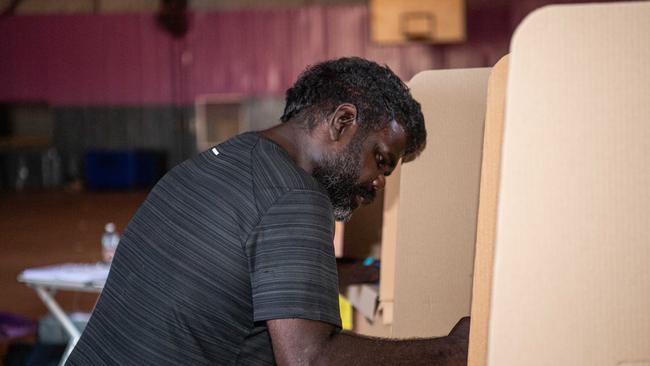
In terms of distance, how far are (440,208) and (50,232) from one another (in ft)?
21.4

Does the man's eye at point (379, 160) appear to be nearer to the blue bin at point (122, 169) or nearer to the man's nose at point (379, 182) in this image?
the man's nose at point (379, 182)

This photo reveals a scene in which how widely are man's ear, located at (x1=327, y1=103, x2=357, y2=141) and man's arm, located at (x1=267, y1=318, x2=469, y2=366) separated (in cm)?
29

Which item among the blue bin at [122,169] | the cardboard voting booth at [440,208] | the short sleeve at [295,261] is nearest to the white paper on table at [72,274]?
the cardboard voting booth at [440,208]

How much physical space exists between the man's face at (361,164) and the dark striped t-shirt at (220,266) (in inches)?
3.8

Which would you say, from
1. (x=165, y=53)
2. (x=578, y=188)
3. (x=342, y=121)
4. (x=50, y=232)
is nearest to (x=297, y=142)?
(x=342, y=121)

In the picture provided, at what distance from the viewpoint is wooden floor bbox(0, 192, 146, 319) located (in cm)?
449

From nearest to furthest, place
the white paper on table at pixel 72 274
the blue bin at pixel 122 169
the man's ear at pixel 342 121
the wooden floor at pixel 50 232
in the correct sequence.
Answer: the man's ear at pixel 342 121
the white paper on table at pixel 72 274
the wooden floor at pixel 50 232
the blue bin at pixel 122 169

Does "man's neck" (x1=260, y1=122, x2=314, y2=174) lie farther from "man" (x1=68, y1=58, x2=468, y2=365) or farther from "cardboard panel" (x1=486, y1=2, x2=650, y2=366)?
"cardboard panel" (x1=486, y1=2, x2=650, y2=366)

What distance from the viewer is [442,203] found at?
47.3 inches

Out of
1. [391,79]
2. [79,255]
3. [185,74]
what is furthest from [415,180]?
[185,74]

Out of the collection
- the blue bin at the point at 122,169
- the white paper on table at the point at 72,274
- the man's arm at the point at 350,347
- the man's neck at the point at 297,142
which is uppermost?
the man's neck at the point at 297,142

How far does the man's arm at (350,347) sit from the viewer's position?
89cm

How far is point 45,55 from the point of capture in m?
11.2

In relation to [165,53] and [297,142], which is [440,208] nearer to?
[297,142]
